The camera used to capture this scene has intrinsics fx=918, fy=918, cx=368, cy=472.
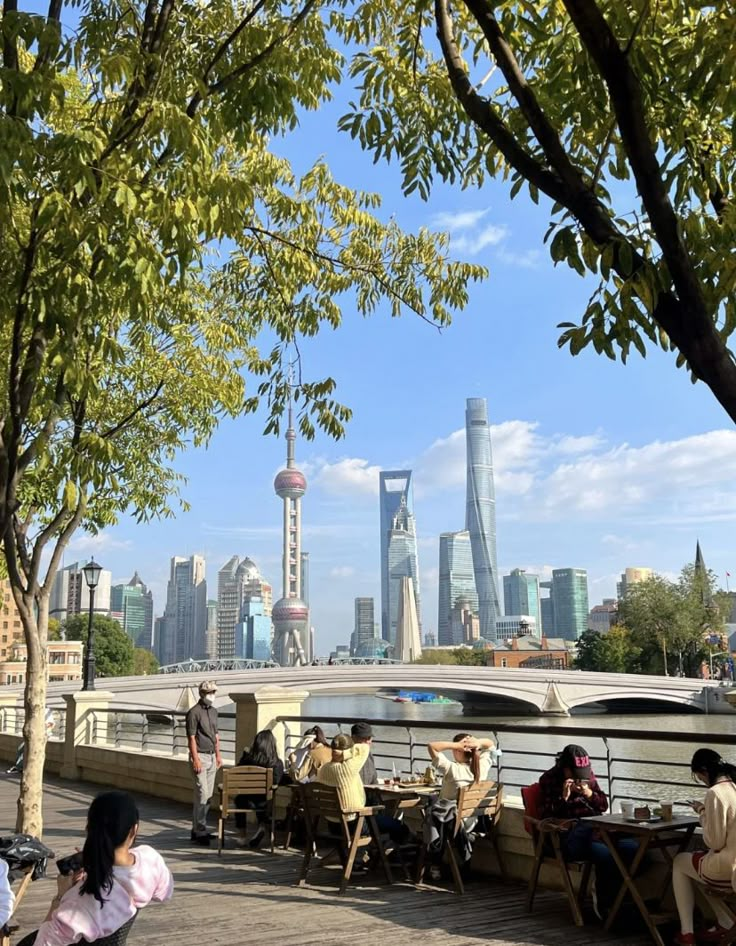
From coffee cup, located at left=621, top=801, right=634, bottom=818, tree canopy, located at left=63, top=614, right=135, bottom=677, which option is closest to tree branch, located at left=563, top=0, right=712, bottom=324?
coffee cup, located at left=621, top=801, right=634, bottom=818

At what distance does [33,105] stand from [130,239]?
0.92 m

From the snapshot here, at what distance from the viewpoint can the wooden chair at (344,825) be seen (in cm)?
714

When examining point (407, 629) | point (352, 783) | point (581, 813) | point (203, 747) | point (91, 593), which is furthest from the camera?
point (407, 629)

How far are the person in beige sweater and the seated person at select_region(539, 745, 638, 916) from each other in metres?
0.55

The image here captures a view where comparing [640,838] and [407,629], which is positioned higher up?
[640,838]

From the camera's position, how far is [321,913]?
632 cm

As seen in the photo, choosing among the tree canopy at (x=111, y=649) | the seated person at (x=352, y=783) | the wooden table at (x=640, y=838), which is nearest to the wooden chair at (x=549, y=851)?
the wooden table at (x=640, y=838)

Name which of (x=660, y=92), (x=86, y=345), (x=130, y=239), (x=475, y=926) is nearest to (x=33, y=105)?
(x=130, y=239)

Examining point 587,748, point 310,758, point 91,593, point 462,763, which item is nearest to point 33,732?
point 310,758

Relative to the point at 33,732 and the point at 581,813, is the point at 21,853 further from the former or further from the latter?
the point at 33,732

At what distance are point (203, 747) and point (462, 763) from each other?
319cm

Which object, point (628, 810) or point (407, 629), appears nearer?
point (628, 810)

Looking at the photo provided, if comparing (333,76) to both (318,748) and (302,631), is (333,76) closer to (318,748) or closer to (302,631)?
(318,748)

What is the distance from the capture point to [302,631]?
159 meters
